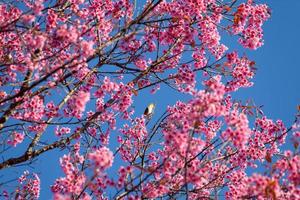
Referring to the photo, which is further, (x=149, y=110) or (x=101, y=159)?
(x=149, y=110)

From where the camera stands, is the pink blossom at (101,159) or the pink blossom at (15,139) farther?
the pink blossom at (15,139)

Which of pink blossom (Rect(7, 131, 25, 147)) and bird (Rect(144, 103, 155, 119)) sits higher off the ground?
bird (Rect(144, 103, 155, 119))

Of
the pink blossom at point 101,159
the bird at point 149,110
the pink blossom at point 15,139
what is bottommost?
the pink blossom at point 101,159

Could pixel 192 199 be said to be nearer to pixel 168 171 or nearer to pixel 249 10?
pixel 168 171

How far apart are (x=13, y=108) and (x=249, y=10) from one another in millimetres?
5760

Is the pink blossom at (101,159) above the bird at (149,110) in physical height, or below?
below

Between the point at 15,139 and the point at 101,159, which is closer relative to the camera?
the point at 101,159

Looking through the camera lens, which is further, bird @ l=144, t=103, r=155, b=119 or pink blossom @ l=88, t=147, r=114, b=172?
bird @ l=144, t=103, r=155, b=119

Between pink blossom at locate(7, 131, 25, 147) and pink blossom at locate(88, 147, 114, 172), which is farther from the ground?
pink blossom at locate(7, 131, 25, 147)

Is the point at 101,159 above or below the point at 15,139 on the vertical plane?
below

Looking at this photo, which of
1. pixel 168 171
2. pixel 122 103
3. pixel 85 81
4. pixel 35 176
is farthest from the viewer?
pixel 35 176

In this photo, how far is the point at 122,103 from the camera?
9391 millimetres

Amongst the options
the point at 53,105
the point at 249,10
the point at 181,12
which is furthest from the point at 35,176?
the point at 249,10

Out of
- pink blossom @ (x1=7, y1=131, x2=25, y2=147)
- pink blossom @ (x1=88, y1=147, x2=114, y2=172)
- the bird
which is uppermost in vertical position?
the bird
